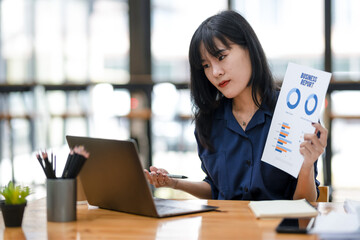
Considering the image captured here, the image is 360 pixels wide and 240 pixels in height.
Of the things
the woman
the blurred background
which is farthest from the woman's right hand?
the blurred background

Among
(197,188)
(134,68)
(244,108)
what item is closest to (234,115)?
(244,108)

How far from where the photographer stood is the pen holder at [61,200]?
4.49 ft

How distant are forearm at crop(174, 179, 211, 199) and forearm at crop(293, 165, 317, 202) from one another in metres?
0.36

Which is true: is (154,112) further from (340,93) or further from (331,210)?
(331,210)

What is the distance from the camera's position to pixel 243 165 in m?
1.89

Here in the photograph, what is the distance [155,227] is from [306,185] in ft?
1.97

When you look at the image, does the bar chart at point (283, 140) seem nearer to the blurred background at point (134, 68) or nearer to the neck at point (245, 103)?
the neck at point (245, 103)

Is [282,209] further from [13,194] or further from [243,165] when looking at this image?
[13,194]

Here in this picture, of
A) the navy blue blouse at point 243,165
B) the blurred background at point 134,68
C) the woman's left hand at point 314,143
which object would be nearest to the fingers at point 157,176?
the navy blue blouse at point 243,165

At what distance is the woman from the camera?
183cm

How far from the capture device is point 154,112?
4816 millimetres

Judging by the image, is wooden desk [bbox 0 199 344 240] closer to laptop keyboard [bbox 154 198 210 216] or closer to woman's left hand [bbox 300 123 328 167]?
laptop keyboard [bbox 154 198 210 216]

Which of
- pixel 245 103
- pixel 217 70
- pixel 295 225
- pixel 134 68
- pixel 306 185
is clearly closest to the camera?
pixel 295 225

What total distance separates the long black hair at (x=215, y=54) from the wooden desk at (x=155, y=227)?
20.4 inches
